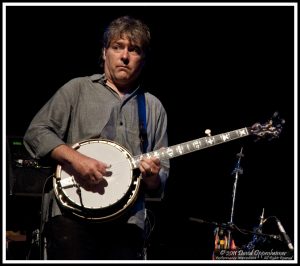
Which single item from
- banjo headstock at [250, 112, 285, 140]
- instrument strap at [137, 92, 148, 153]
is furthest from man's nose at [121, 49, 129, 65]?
banjo headstock at [250, 112, 285, 140]

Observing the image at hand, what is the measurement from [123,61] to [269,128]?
1444 millimetres

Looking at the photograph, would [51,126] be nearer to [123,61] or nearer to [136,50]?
[123,61]

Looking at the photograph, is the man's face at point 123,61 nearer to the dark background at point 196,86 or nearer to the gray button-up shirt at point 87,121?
the gray button-up shirt at point 87,121

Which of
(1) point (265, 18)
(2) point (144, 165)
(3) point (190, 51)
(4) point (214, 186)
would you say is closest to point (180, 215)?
(4) point (214, 186)

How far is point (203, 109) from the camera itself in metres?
6.27

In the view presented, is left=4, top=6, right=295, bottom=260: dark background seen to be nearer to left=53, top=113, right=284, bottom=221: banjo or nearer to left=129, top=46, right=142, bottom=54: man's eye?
left=129, top=46, right=142, bottom=54: man's eye

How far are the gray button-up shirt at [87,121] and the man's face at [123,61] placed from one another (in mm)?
94

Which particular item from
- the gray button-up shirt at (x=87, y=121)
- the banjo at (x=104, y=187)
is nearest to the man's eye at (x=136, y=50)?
the gray button-up shirt at (x=87, y=121)

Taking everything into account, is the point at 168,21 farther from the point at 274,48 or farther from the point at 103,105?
the point at 103,105

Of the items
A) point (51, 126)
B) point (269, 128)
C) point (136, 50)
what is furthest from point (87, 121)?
point (269, 128)

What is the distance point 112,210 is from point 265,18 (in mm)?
3478

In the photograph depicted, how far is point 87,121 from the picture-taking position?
3107 millimetres

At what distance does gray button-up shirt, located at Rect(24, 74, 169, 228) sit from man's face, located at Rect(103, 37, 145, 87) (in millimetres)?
94

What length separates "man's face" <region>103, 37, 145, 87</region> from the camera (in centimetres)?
329
